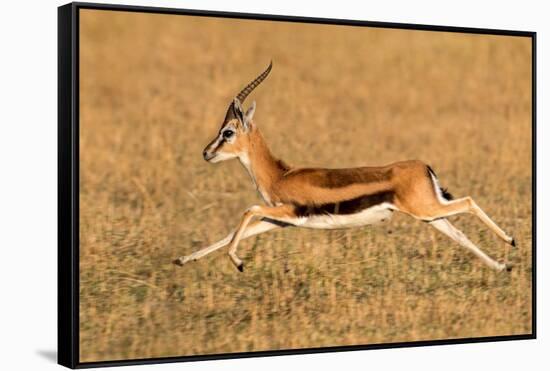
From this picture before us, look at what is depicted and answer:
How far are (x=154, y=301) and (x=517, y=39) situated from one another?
10.7 ft

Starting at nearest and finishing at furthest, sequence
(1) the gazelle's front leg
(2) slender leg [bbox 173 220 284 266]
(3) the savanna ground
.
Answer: (3) the savanna ground
(2) slender leg [bbox 173 220 284 266]
(1) the gazelle's front leg

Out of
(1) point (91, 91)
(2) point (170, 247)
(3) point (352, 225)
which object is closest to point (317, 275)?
(3) point (352, 225)

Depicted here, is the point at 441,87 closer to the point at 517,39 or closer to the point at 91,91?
the point at 517,39

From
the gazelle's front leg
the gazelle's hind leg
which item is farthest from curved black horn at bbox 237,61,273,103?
the gazelle's hind leg

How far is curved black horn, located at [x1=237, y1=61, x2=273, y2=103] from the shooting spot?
9.34m

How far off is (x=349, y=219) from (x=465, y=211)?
0.92 meters

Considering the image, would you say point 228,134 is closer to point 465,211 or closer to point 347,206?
point 347,206

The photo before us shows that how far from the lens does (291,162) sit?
9.48 m

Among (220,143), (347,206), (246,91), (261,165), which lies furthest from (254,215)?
(246,91)

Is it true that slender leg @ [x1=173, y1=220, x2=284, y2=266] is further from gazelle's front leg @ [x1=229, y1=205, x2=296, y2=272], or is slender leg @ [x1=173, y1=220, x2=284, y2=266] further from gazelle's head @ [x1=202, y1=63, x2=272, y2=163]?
gazelle's head @ [x1=202, y1=63, x2=272, y2=163]

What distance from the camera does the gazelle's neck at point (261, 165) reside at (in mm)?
9414

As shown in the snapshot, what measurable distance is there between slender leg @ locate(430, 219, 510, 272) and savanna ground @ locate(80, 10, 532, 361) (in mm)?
48

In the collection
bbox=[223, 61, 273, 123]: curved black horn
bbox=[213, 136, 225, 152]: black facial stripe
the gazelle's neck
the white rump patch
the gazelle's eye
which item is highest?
bbox=[223, 61, 273, 123]: curved black horn

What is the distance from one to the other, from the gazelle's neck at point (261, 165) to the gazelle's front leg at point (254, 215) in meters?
0.07
